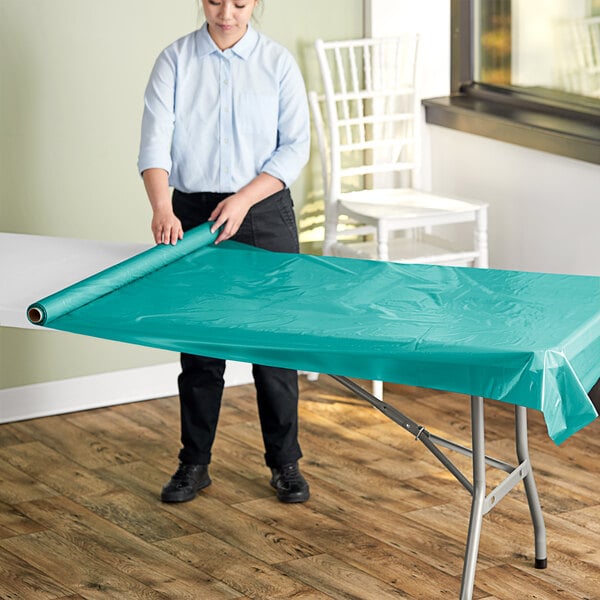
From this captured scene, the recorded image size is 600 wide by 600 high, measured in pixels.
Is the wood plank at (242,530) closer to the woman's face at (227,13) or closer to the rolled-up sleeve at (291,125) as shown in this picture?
the rolled-up sleeve at (291,125)

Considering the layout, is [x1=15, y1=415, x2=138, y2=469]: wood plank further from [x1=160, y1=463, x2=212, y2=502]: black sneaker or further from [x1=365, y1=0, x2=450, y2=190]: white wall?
[x1=365, y1=0, x2=450, y2=190]: white wall

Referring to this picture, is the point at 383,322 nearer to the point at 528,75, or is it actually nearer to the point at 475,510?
the point at 475,510

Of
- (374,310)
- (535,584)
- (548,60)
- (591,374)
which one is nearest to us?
(591,374)

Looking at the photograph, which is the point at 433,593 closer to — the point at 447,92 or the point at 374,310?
the point at 374,310

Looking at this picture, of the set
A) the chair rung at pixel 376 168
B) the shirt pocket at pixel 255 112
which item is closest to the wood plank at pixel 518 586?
the shirt pocket at pixel 255 112

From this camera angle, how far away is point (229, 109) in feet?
10.5

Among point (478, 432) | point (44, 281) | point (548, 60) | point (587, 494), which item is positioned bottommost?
point (587, 494)

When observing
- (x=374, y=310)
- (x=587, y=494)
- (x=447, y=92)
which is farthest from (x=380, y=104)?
(x=374, y=310)

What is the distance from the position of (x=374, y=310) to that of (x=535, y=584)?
2.65 ft

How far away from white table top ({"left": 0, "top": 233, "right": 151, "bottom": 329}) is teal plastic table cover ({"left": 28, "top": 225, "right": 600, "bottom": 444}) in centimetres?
13

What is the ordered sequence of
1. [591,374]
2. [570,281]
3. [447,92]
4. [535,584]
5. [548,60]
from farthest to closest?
1. [447,92]
2. [548,60]
3. [535,584]
4. [570,281]
5. [591,374]

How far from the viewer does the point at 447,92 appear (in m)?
4.67

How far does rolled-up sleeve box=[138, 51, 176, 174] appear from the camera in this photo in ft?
10.2

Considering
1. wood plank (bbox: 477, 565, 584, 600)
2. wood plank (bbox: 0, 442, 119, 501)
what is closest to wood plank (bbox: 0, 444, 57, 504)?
wood plank (bbox: 0, 442, 119, 501)
